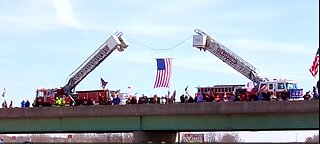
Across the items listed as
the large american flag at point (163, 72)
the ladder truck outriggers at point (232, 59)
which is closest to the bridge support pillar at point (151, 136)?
the large american flag at point (163, 72)

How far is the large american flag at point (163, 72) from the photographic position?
4232 centimetres

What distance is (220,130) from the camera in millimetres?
40188

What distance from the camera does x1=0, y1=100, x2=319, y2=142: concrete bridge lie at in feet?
121

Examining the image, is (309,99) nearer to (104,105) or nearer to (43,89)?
(104,105)

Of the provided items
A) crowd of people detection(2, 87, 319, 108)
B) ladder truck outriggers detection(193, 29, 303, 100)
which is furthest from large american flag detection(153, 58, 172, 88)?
ladder truck outriggers detection(193, 29, 303, 100)

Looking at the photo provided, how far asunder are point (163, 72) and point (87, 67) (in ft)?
64.0

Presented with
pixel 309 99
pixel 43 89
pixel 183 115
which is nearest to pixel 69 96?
pixel 43 89

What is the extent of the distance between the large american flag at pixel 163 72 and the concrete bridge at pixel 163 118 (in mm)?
2148

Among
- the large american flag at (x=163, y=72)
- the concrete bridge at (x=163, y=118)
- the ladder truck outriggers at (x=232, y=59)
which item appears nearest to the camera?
the concrete bridge at (x=163, y=118)

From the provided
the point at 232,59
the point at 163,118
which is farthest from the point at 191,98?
the point at 232,59

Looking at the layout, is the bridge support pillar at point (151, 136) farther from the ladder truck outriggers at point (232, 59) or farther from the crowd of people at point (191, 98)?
the ladder truck outriggers at point (232, 59)

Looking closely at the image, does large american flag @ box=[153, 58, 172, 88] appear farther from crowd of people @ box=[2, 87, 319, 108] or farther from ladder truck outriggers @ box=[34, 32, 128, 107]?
ladder truck outriggers @ box=[34, 32, 128, 107]

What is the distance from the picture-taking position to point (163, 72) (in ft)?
140

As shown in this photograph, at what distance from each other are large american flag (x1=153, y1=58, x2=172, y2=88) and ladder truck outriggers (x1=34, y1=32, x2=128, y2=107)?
45.6 ft
